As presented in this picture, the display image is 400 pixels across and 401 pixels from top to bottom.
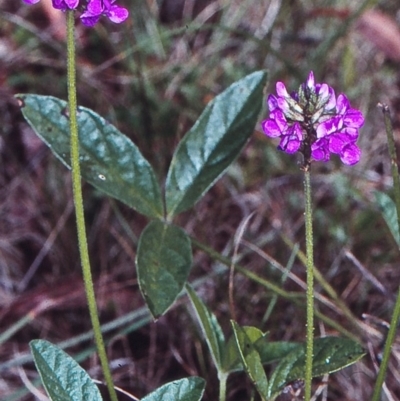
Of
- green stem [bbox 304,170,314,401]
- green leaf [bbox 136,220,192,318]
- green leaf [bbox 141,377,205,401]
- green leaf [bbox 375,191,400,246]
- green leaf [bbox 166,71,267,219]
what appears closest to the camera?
green stem [bbox 304,170,314,401]

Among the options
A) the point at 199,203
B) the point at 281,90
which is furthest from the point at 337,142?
the point at 199,203

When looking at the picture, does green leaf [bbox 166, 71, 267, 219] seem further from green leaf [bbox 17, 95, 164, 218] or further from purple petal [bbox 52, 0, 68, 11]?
purple petal [bbox 52, 0, 68, 11]

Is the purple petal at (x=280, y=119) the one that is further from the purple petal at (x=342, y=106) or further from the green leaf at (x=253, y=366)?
the green leaf at (x=253, y=366)

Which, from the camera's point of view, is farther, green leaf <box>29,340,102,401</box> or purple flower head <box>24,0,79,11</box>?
green leaf <box>29,340,102,401</box>

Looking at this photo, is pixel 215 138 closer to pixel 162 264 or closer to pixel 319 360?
pixel 162 264

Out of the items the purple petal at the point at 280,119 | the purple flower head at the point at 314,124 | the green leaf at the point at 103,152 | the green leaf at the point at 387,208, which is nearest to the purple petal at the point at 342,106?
the purple flower head at the point at 314,124

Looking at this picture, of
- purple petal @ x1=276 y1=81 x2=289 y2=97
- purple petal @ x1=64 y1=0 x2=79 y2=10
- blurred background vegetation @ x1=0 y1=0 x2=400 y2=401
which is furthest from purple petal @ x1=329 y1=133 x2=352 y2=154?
blurred background vegetation @ x1=0 y1=0 x2=400 y2=401
